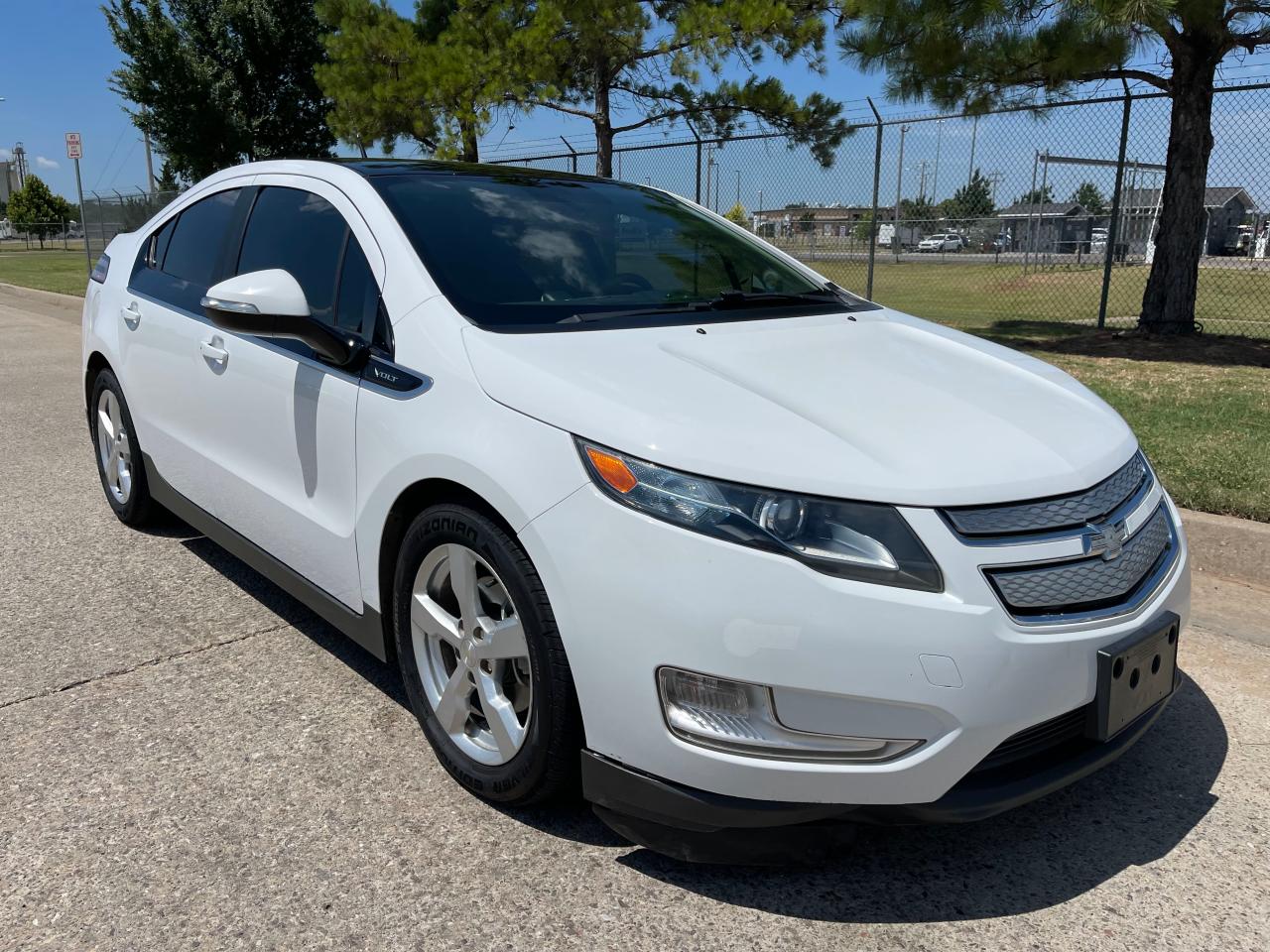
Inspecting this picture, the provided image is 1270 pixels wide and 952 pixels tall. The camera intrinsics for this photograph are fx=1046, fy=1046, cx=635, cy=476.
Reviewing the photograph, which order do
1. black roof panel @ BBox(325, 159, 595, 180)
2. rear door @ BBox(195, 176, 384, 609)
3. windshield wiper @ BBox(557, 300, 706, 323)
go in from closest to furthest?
1. windshield wiper @ BBox(557, 300, 706, 323)
2. rear door @ BBox(195, 176, 384, 609)
3. black roof panel @ BBox(325, 159, 595, 180)

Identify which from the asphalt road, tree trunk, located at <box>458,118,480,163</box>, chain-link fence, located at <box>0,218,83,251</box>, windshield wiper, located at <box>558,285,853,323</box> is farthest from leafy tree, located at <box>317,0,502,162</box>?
chain-link fence, located at <box>0,218,83,251</box>

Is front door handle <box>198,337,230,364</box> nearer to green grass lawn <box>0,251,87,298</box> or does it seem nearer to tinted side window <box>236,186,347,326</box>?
tinted side window <box>236,186,347,326</box>

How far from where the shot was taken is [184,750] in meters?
2.90

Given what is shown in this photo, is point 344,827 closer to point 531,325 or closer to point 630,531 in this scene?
point 630,531

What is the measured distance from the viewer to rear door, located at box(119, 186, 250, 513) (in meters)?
3.75

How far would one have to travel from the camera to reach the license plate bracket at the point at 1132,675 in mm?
2176

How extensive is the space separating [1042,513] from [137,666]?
283 cm

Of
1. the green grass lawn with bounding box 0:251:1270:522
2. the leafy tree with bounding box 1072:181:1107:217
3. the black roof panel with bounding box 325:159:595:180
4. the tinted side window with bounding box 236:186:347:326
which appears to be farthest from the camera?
the leafy tree with bounding box 1072:181:1107:217

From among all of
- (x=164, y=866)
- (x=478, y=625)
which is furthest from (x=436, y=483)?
(x=164, y=866)

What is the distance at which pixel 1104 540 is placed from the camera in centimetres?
227

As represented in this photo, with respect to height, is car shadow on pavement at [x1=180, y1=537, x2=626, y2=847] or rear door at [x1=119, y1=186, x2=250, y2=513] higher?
rear door at [x1=119, y1=186, x2=250, y2=513]

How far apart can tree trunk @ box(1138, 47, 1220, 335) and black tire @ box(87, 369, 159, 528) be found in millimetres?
9004

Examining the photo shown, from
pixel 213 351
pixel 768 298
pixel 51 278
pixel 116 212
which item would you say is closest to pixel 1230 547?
pixel 768 298

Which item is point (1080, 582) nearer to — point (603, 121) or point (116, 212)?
point (603, 121)
